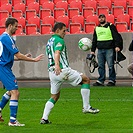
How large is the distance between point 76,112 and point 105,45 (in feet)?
19.7

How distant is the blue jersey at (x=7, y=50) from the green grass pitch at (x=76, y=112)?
105cm

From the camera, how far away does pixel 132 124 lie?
1023 cm

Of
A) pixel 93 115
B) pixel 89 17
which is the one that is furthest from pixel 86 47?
pixel 89 17

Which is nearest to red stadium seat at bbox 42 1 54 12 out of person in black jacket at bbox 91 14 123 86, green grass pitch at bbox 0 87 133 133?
person in black jacket at bbox 91 14 123 86

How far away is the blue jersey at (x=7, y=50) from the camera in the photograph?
989 centimetres

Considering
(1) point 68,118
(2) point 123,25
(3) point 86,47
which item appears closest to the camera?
(1) point 68,118

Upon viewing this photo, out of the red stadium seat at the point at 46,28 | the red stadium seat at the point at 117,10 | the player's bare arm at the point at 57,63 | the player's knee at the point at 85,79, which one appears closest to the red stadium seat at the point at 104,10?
the red stadium seat at the point at 117,10

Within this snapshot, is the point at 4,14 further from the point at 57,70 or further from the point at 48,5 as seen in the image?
the point at 57,70

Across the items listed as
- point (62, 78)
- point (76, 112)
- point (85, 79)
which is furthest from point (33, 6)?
point (62, 78)

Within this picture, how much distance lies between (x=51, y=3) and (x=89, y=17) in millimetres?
1915

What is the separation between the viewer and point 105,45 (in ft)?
58.7

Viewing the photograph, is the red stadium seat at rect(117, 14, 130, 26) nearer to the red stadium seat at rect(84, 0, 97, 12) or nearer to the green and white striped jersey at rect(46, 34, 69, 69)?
the red stadium seat at rect(84, 0, 97, 12)

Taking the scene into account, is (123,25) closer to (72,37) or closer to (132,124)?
(72,37)

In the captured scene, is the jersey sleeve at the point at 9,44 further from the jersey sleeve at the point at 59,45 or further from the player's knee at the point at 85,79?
the player's knee at the point at 85,79
